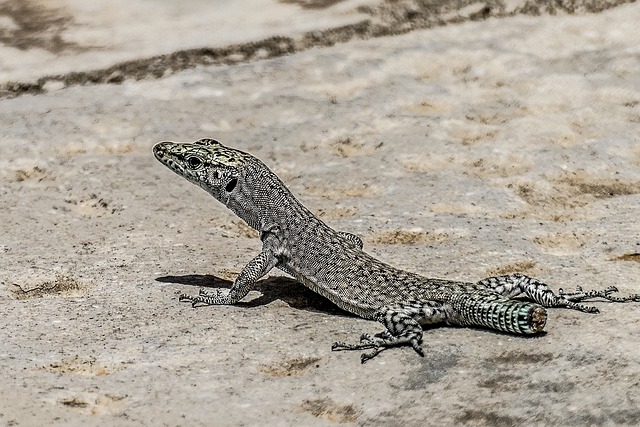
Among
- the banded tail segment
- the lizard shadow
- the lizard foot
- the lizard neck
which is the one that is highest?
the lizard neck

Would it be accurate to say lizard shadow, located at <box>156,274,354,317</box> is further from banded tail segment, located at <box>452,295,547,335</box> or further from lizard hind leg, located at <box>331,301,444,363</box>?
banded tail segment, located at <box>452,295,547,335</box>

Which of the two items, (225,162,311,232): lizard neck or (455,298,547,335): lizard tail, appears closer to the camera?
(455,298,547,335): lizard tail

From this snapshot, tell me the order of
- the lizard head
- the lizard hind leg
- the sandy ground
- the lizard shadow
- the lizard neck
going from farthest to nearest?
the lizard head, the lizard neck, the lizard shadow, the lizard hind leg, the sandy ground

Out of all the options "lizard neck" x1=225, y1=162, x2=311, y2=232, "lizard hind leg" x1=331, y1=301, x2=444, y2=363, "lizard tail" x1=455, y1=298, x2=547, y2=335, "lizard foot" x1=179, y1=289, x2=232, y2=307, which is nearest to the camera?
"lizard tail" x1=455, y1=298, x2=547, y2=335

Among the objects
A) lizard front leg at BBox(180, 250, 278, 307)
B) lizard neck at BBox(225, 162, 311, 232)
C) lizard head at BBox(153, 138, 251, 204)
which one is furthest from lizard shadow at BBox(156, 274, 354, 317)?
lizard head at BBox(153, 138, 251, 204)

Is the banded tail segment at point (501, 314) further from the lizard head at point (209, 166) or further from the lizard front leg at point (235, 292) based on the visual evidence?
the lizard head at point (209, 166)

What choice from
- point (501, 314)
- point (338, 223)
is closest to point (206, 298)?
point (338, 223)

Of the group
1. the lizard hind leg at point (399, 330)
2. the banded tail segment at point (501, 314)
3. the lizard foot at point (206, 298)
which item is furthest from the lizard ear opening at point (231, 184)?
the banded tail segment at point (501, 314)
